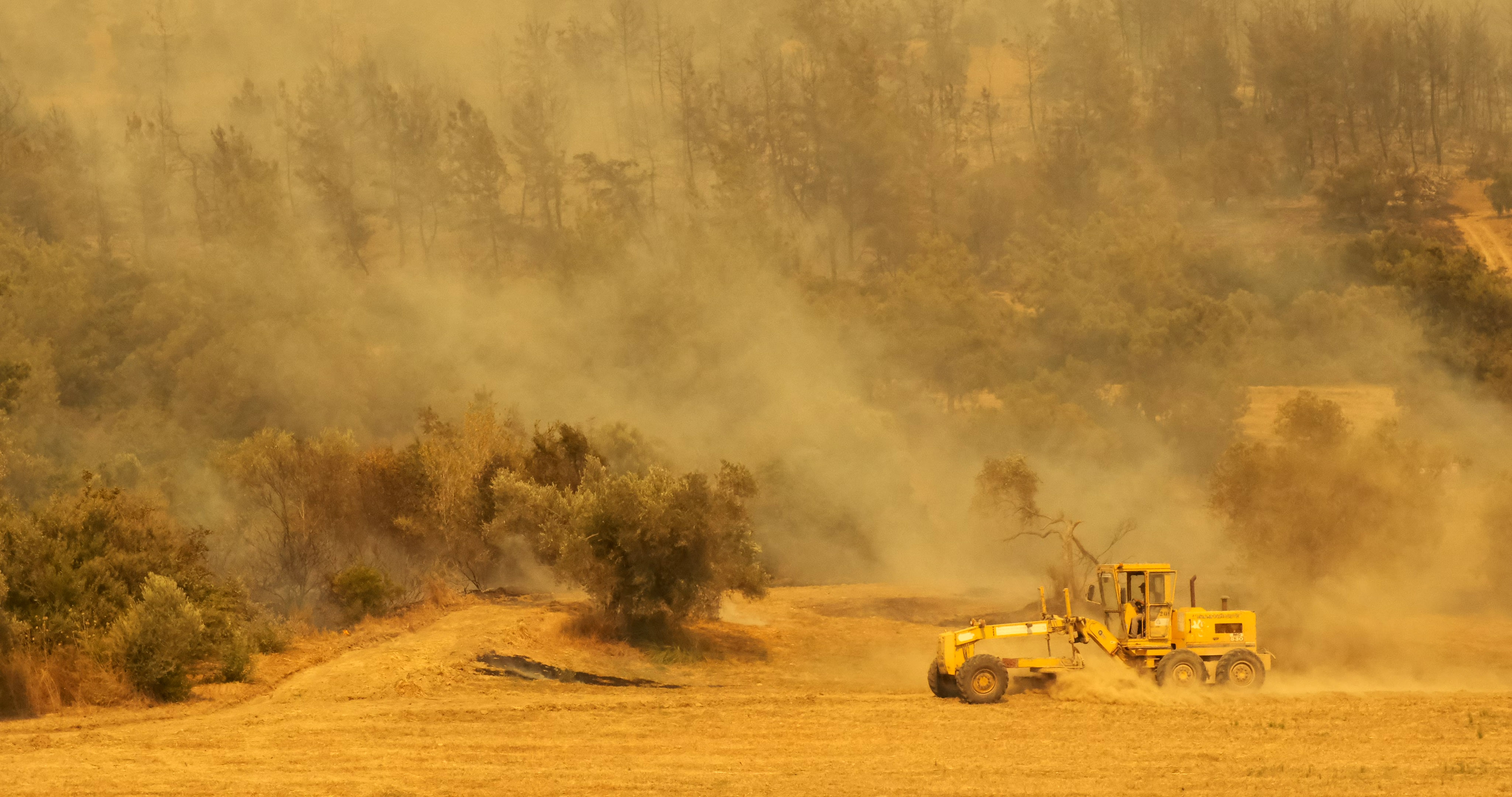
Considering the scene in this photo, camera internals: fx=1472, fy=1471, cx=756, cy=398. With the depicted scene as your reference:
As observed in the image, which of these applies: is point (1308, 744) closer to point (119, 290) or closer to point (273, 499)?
point (273, 499)

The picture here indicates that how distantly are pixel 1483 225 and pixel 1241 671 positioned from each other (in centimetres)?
5079

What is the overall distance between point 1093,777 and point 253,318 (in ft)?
159

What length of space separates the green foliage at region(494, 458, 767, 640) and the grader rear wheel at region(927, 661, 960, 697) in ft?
20.4

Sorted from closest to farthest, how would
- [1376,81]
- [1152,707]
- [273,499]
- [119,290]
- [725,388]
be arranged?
[1152,707]
[273,499]
[725,388]
[119,290]
[1376,81]

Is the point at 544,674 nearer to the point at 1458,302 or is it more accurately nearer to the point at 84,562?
the point at 84,562

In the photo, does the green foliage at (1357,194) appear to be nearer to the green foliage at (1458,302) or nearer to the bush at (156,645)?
the green foliage at (1458,302)

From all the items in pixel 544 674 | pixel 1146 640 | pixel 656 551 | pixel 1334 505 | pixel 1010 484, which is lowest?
pixel 544 674

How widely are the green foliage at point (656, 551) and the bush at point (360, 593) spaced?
4216 mm

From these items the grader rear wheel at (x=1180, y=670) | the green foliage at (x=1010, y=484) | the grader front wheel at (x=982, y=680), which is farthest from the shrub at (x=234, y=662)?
the green foliage at (x=1010, y=484)

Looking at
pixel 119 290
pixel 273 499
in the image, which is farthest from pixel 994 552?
pixel 119 290

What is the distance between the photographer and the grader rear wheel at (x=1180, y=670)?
18.4 metres

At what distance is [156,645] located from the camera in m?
18.8

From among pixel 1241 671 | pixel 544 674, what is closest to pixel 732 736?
pixel 544 674

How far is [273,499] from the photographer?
34.0m
